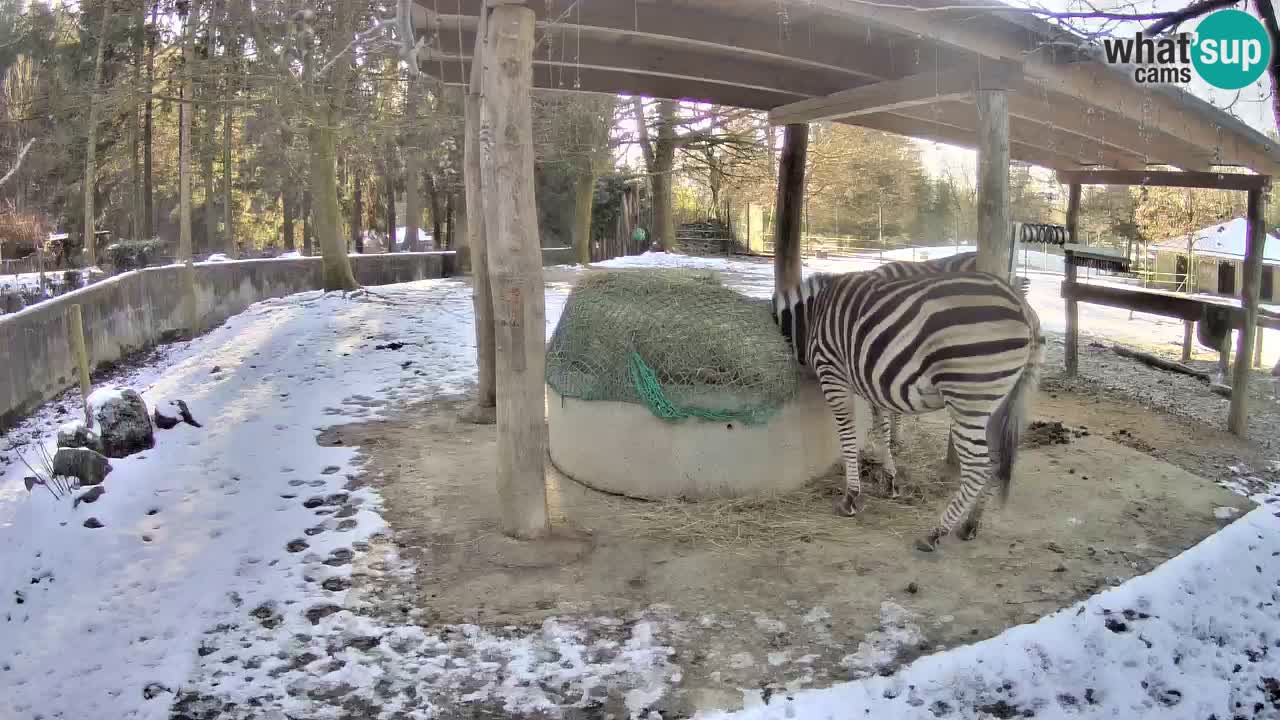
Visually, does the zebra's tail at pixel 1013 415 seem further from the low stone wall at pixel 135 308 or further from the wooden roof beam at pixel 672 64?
the low stone wall at pixel 135 308

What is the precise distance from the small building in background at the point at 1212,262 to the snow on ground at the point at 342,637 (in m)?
15.3

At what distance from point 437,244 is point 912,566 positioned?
2724cm

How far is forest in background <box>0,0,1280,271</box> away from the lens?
538 inches

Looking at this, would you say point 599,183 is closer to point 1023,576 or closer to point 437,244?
point 437,244

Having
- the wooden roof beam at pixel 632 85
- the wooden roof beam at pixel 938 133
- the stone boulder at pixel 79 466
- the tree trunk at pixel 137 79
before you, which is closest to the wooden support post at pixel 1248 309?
the wooden roof beam at pixel 938 133

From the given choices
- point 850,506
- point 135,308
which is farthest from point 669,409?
point 135,308

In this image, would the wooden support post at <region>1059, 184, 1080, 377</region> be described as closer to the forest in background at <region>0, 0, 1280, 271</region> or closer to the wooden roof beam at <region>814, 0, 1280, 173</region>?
the forest in background at <region>0, 0, 1280, 271</region>

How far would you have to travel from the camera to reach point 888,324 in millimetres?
5055

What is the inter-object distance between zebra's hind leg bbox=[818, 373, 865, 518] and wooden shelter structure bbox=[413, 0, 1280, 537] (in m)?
1.50

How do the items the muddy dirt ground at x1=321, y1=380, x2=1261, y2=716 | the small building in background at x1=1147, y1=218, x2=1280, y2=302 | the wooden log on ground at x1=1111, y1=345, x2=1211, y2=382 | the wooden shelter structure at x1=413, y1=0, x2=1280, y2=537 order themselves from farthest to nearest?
the small building in background at x1=1147, y1=218, x2=1280, y2=302, the wooden log on ground at x1=1111, y1=345, x2=1211, y2=382, the wooden shelter structure at x1=413, y1=0, x2=1280, y2=537, the muddy dirt ground at x1=321, y1=380, x2=1261, y2=716

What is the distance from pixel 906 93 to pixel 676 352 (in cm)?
292

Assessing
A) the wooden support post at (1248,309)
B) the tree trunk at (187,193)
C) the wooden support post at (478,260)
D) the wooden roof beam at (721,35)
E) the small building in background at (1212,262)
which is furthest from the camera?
the small building in background at (1212,262)

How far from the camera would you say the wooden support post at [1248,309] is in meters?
7.61

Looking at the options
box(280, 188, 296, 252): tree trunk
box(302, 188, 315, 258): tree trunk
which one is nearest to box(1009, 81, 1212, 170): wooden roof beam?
box(302, 188, 315, 258): tree trunk
